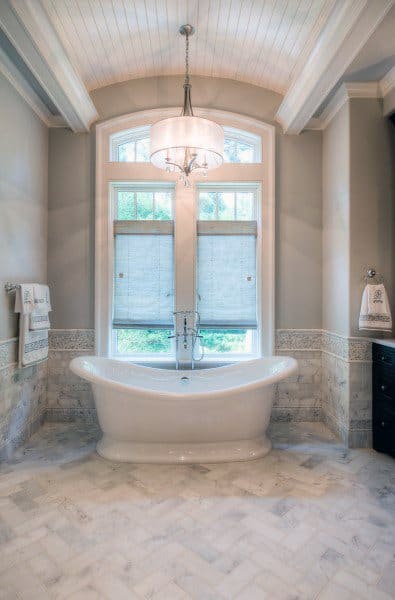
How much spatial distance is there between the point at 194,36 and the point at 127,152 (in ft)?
3.74

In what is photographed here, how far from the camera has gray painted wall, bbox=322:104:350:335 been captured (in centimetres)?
285

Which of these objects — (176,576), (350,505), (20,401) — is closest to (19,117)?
(20,401)

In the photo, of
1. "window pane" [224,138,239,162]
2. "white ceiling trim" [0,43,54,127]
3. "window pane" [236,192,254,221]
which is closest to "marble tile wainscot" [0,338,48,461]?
"white ceiling trim" [0,43,54,127]

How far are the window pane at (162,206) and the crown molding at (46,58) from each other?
2.92 feet

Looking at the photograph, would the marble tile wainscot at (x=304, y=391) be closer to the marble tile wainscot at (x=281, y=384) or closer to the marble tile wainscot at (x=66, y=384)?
the marble tile wainscot at (x=281, y=384)

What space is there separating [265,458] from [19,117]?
10.6ft

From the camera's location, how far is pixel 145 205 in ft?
A: 11.3

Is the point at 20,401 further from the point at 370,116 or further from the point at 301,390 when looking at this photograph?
the point at 370,116

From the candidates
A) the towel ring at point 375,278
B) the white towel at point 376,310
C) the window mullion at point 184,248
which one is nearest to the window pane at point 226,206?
the window mullion at point 184,248

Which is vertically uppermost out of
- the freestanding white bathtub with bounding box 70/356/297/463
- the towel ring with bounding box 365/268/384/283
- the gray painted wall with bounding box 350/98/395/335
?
the gray painted wall with bounding box 350/98/395/335

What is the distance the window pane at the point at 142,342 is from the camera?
3479 millimetres

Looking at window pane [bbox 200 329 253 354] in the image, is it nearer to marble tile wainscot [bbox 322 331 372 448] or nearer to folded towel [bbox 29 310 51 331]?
marble tile wainscot [bbox 322 331 372 448]

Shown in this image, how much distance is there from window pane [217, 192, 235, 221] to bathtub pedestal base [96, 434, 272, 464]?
6.65ft

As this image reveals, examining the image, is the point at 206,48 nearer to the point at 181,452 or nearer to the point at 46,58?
the point at 46,58
